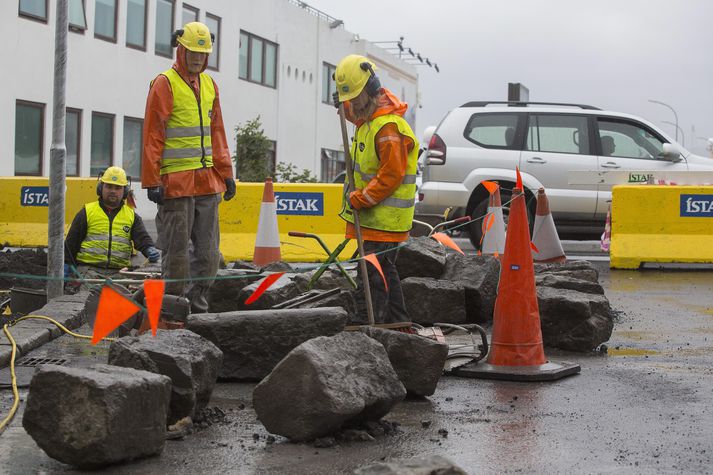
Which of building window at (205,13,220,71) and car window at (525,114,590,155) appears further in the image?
building window at (205,13,220,71)

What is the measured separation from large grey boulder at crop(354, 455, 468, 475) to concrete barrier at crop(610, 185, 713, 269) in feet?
34.6

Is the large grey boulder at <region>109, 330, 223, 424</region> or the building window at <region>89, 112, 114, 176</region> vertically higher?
the building window at <region>89, 112, 114, 176</region>

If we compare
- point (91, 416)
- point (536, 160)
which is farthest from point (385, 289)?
point (536, 160)

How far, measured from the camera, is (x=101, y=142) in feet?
89.9

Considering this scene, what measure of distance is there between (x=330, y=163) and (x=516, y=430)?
38302 mm

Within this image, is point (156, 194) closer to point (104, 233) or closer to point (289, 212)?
point (104, 233)

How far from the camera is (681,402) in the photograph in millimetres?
5758

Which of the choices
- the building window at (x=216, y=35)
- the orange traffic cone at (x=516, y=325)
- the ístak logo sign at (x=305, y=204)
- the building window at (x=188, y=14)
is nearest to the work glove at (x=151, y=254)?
the orange traffic cone at (x=516, y=325)

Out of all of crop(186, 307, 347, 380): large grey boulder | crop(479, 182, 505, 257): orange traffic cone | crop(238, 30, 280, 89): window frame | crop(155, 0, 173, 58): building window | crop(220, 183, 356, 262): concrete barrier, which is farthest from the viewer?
crop(238, 30, 280, 89): window frame

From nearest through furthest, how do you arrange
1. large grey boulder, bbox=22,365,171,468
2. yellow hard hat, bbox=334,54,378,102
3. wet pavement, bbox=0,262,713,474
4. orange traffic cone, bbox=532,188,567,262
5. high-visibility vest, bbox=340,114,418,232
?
1. large grey boulder, bbox=22,365,171,468
2. wet pavement, bbox=0,262,713,474
3. yellow hard hat, bbox=334,54,378,102
4. high-visibility vest, bbox=340,114,418,232
5. orange traffic cone, bbox=532,188,567,262

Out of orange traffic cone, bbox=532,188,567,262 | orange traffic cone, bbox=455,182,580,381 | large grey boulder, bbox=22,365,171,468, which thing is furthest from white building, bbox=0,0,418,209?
large grey boulder, bbox=22,365,171,468

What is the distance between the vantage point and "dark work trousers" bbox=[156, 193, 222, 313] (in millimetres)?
7590

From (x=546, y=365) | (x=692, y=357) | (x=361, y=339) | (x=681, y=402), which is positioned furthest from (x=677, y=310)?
(x=361, y=339)

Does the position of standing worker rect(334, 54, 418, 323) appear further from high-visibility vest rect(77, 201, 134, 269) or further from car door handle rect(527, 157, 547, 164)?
car door handle rect(527, 157, 547, 164)
